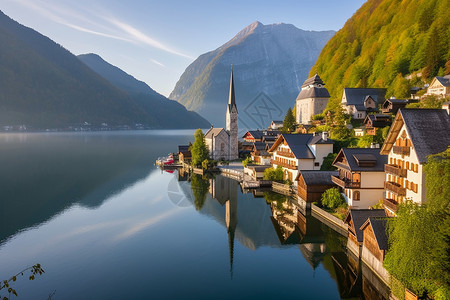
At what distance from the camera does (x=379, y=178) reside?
129 ft

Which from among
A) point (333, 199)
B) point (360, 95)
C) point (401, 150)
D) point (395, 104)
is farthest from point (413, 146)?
point (360, 95)

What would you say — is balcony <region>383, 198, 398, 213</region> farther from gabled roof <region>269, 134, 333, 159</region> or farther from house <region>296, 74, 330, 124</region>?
house <region>296, 74, 330, 124</region>

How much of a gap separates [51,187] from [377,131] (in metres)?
69.7

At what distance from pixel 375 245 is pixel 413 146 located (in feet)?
31.0

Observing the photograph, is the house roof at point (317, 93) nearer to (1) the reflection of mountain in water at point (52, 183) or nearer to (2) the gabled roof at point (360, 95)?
(2) the gabled roof at point (360, 95)

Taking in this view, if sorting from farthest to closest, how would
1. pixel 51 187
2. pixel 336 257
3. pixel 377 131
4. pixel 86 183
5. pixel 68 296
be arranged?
pixel 86 183
pixel 51 187
pixel 377 131
pixel 336 257
pixel 68 296

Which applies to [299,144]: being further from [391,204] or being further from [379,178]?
[391,204]

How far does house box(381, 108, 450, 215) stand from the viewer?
87.9 ft

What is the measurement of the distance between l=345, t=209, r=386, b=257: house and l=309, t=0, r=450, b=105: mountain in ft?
187

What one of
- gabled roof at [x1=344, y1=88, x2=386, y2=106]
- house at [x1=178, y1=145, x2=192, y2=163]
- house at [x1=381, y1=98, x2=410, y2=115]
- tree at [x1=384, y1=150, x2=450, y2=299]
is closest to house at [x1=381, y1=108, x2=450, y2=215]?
tree at [x1=384, y1=150, x2=450, y2=299]

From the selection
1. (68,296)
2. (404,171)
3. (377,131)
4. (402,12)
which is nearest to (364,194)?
(404,171)

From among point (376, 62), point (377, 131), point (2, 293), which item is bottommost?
point (2, 293)

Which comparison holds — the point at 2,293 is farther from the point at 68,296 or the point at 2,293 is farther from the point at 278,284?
the point at 278,284

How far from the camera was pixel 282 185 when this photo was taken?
6009cm
